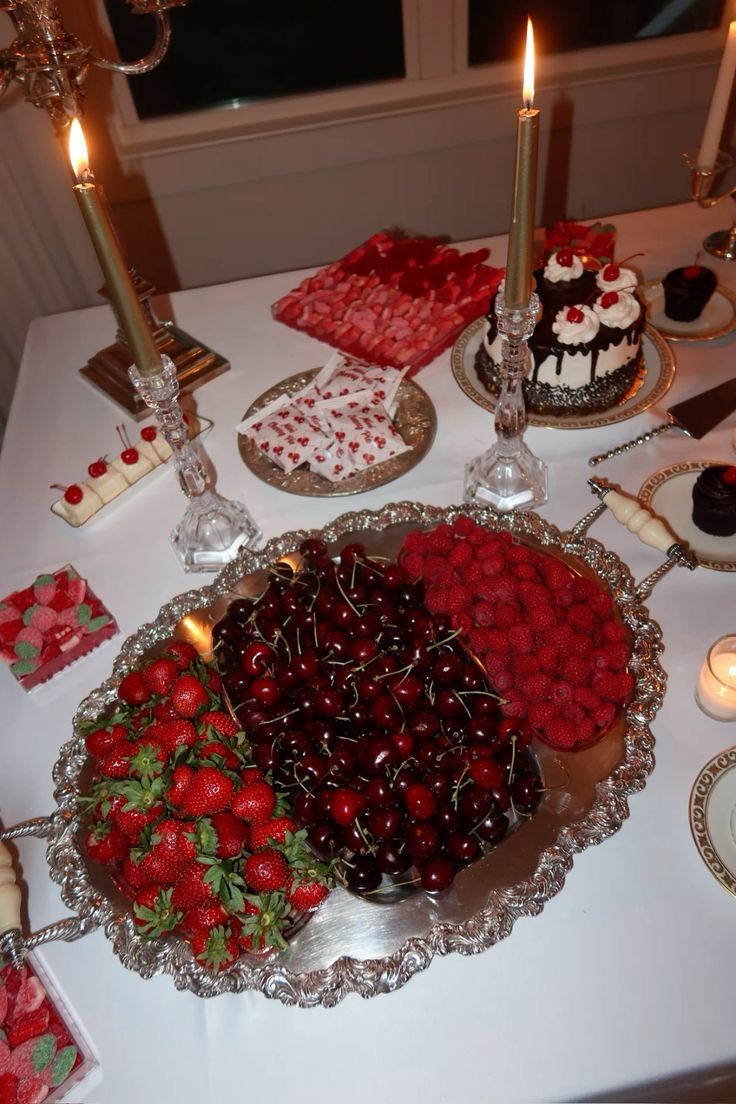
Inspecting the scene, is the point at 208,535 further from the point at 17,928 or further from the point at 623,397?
the point at 623,397

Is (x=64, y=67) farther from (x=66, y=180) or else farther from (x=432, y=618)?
(x=66, y=180)

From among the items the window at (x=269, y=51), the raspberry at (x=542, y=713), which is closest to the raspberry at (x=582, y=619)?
the raspberry at (x=542, y=713)

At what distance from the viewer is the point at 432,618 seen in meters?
0.99

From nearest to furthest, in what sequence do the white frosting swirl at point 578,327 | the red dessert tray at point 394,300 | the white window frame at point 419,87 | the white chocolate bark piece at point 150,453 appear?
the white frosting swirl at point 578,327
the white chocolate bark piece at point 150,453
the red dessert tray at point 394,300
the white window frame at point 419,87

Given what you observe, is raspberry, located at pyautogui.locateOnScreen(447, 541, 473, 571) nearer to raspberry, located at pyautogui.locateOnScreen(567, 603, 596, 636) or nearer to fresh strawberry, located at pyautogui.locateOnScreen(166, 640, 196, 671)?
raspberry, located at pyautogui.locateOnScreen(567, 603, 596, 636)

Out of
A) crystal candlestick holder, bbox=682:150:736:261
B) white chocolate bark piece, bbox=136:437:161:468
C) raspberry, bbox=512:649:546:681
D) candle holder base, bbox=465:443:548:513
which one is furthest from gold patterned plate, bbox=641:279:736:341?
white chocolate bark piece, bbox=136:437:161:468

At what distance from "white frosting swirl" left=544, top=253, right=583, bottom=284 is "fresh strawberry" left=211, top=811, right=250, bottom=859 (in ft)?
3.24

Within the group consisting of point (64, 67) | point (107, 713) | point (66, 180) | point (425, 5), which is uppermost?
point (64, 67)

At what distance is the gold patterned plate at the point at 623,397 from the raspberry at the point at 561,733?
577 mm

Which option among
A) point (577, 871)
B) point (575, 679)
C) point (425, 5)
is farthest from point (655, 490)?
point (425, 5)

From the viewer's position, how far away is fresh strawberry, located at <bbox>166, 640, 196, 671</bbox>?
1.00m

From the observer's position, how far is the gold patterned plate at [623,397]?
130 cm

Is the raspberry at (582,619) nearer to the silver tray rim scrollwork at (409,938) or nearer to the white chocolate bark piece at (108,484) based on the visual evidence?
the silver tray rim scrollwork at (409,938)

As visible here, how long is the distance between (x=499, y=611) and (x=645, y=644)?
19cm
